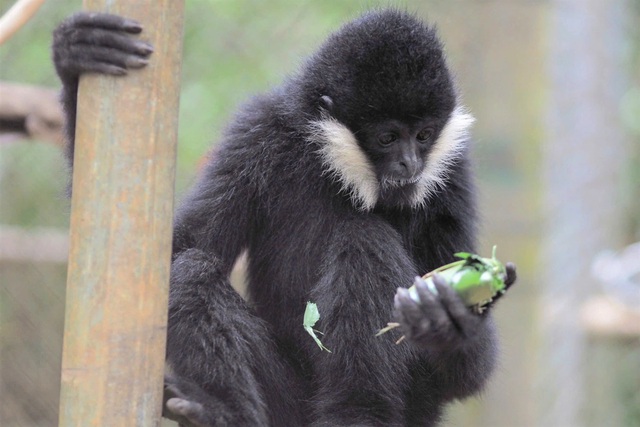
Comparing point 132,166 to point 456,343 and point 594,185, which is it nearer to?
point 456,343

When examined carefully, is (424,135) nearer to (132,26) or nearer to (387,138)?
(387,138)

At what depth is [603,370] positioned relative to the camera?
6.33 m

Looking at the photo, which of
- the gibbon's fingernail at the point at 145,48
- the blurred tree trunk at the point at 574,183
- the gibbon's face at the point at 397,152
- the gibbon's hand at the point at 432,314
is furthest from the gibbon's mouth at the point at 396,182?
the blurred tree trunk at the point at 574,183

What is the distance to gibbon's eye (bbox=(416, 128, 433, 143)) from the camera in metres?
3.59

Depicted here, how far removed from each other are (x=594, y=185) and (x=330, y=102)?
9.71ft

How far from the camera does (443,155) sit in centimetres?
376

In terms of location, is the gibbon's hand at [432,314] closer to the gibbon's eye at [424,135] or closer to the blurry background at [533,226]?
the gibbon's eye at [424,135]

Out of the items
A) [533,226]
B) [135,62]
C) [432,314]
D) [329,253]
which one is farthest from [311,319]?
[533,226]

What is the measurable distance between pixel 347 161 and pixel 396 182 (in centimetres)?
Result: 22

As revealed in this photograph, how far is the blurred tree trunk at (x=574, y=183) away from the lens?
228 inches

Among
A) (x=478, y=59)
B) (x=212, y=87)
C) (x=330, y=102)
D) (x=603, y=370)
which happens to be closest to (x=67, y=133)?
(x=330, y=102)

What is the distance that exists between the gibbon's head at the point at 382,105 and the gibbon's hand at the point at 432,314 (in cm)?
79

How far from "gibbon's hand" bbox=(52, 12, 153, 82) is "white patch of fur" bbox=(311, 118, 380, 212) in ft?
3.73

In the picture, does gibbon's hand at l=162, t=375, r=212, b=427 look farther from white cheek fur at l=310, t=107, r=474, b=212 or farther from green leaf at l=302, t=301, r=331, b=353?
white cheek fur at l=310, t=107, r=474, b=212
